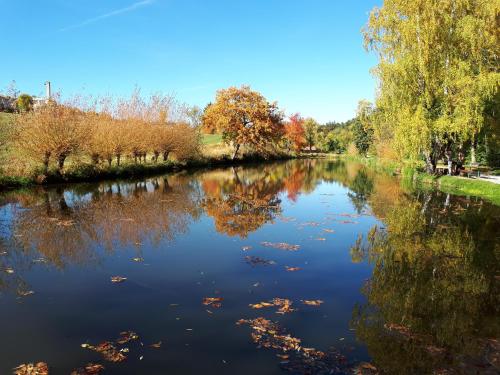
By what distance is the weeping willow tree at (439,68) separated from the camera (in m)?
28.3

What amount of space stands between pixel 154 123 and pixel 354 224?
29.2m

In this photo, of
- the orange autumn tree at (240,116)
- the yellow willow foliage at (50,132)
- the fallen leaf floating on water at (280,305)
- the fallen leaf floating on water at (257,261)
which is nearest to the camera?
the fallen leaf floating on water at (280,305)

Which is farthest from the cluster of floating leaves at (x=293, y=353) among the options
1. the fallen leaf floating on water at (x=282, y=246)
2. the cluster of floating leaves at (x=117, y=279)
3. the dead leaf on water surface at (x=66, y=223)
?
the dead leaf on water surface at (x=66, y=223)

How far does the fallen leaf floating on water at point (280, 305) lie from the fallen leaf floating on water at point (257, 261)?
107 inches

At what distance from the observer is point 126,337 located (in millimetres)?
7121

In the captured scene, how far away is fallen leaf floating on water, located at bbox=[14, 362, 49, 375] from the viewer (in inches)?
234

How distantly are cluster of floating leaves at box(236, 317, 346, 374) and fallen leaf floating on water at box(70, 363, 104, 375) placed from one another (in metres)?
2.52

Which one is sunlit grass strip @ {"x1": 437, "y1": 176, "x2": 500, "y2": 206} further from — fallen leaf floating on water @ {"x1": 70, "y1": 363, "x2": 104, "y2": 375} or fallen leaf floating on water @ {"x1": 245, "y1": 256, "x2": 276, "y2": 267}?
fallen leaf floating on water @ {"x1": 70, "y1": 363, "x2": 104, "y2": 375}

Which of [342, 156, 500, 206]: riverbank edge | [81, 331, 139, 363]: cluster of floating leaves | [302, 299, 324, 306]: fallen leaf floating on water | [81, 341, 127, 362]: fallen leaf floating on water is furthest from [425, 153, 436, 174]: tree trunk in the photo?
[81, 341, 127, 362]: fallen leaf floating on water

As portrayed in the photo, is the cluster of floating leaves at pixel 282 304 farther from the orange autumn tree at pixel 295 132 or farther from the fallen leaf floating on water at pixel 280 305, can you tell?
the orange autumn tree at pixel 295 132

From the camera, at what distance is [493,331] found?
25.2 ft

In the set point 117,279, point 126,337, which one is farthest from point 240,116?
point 126,337

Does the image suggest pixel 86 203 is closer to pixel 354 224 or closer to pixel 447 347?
pixel 354 224

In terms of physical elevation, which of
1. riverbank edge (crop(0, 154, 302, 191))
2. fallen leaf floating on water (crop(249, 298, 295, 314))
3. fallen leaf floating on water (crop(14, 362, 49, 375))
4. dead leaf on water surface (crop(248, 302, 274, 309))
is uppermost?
riverbank edge (crop(0, 154, 302, 191))
